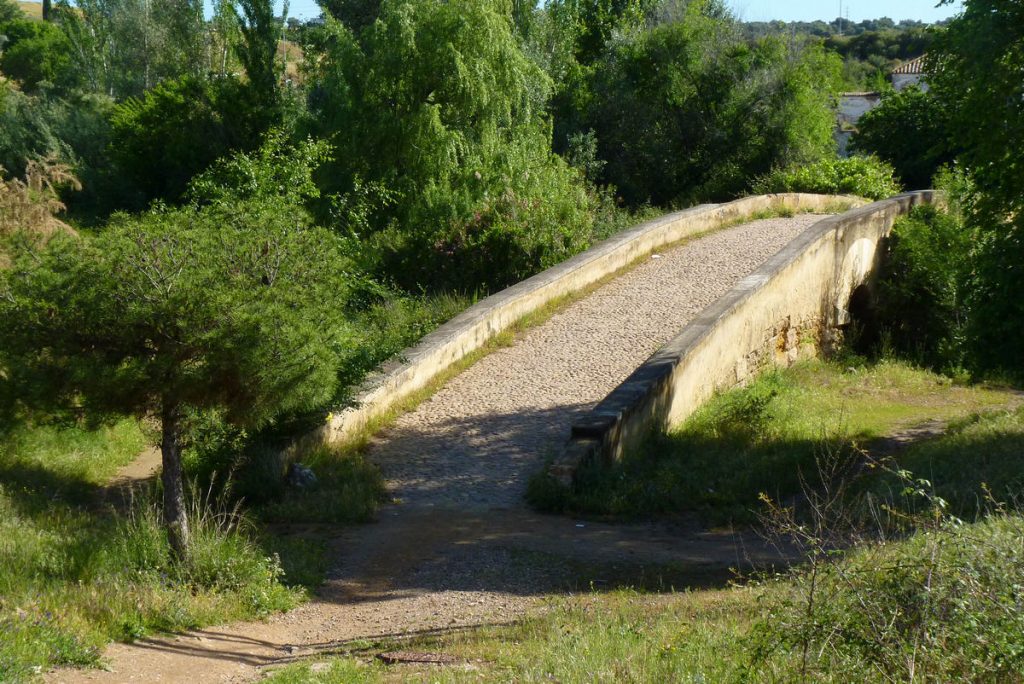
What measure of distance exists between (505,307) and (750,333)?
9.93 ft

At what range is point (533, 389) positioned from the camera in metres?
11.2

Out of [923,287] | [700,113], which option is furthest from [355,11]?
[923,287]

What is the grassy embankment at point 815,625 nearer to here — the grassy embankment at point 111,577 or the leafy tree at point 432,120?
the grassy embankment at point 111,577

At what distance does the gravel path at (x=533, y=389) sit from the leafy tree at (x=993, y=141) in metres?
3.54

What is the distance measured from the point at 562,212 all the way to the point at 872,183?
9701 millimetres

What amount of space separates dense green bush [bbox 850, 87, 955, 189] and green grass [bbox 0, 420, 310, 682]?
88.6ft

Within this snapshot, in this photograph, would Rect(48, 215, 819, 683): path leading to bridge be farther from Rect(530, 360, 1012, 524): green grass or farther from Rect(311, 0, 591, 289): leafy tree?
Rect(311, 0, 591, 289): leafy tree

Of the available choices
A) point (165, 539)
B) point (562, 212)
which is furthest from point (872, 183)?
point (165, 539)

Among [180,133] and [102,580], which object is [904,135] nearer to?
[180,133]

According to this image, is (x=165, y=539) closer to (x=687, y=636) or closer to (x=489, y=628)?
(x=489, y=628)

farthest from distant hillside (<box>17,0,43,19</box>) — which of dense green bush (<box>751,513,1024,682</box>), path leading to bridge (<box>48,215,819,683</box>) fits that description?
dense green bush (<box>751,513,1024,682</box>)

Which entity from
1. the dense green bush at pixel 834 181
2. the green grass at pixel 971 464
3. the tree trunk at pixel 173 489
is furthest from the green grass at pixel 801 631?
the dense green bush at pixel 834 181

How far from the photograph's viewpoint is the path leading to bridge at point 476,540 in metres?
6.01

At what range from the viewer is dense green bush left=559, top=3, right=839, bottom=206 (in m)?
26.3
